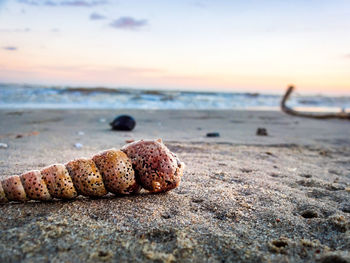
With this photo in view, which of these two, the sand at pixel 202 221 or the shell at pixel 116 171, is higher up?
the shell at pixel 116 171

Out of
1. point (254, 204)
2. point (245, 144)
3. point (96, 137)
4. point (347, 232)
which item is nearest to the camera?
point (347, 232)

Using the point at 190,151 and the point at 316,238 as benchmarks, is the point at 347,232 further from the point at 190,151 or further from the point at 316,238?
the point at 190,151

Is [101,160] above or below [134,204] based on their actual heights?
above

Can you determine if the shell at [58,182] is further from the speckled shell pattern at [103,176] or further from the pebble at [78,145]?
the pebble at [78,145]

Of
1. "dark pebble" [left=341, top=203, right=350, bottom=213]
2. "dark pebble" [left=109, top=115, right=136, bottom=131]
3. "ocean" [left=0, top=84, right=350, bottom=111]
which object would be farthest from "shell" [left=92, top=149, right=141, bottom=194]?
"ocean" [left=0, top=84, right=350, bottom=111]

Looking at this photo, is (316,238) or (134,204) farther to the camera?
(134,204)

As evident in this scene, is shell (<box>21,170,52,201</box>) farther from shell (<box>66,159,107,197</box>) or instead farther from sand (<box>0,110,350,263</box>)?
shell (<box>66,159,107,197</box>)

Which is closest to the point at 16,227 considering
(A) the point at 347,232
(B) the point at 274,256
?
(B) the point at 274,256

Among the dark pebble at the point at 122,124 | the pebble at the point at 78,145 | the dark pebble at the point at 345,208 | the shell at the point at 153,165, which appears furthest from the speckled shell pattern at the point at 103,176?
the dark pebble at the point at 122,124
